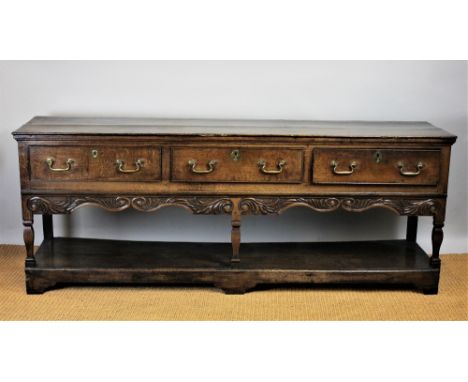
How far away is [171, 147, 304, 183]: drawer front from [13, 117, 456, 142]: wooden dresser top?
86 mm

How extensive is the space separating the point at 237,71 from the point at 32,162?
1233mm

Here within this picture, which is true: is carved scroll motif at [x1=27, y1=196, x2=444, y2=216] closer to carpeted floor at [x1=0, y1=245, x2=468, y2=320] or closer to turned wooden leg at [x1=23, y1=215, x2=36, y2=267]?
turned wooden leg at [x1=23, y1=215, x2=36, y2=267]

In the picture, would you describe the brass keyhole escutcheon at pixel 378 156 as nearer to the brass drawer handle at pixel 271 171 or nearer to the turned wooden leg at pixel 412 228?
the brass drawer handle at pixel 271 171

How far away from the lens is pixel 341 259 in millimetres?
4254

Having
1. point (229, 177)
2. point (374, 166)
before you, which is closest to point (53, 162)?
point (229, 177)

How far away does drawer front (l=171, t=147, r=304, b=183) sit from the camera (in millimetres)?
3889

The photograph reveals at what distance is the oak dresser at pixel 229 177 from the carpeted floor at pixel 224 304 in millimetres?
74

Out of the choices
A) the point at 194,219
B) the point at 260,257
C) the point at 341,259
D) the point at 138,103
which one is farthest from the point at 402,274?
the point at 138,103

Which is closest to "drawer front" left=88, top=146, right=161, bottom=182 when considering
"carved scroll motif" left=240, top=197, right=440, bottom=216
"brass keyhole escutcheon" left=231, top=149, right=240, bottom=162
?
"brass keyhole escutcheon" left=231, top=149, right=240, bottom=162

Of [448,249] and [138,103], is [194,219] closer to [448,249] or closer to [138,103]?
[138,103]

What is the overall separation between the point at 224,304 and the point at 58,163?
1056 millimetres

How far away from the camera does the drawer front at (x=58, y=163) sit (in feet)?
12.7

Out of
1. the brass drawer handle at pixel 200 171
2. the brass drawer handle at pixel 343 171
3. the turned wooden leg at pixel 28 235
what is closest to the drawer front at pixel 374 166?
the brass drawer handle at pixel 343 171

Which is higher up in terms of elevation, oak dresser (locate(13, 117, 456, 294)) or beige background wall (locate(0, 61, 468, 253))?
beige background wall (locate(0, 61, 468, 253))
